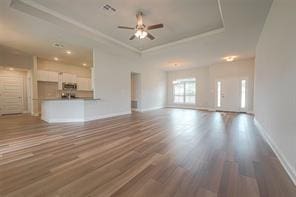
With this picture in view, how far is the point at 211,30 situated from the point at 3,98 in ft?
33.0

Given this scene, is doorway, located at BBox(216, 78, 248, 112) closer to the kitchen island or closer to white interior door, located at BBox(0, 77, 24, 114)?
the kitchen island

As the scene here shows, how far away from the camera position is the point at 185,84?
10219 mm

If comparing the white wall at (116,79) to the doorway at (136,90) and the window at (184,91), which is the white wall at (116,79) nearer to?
the doorway at (136,90)

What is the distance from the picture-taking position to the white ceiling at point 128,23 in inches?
125

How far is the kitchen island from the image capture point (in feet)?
16.7

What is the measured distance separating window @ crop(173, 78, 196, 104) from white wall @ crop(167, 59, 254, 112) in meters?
0.32

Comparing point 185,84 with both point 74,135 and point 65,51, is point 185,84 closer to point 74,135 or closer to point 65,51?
point 65,51

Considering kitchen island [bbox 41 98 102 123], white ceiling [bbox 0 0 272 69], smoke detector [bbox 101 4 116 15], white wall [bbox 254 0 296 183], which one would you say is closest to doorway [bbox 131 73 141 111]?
white ceiling [bbox 0 0 272 69]

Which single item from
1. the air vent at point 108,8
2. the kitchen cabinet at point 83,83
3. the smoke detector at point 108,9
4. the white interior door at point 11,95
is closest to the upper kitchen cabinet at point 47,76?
the kitchen cabinet at point 83,83

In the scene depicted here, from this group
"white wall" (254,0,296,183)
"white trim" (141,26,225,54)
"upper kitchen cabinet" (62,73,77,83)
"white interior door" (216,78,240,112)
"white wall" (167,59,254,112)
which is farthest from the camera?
"upper kitchen cabinet" (62,73,77,83)

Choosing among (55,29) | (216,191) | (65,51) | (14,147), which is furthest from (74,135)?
(65,51)

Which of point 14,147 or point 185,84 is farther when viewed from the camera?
point 185,84

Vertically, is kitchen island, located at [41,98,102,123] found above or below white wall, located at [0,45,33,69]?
below

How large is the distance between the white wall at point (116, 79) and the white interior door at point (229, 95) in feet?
14.7
